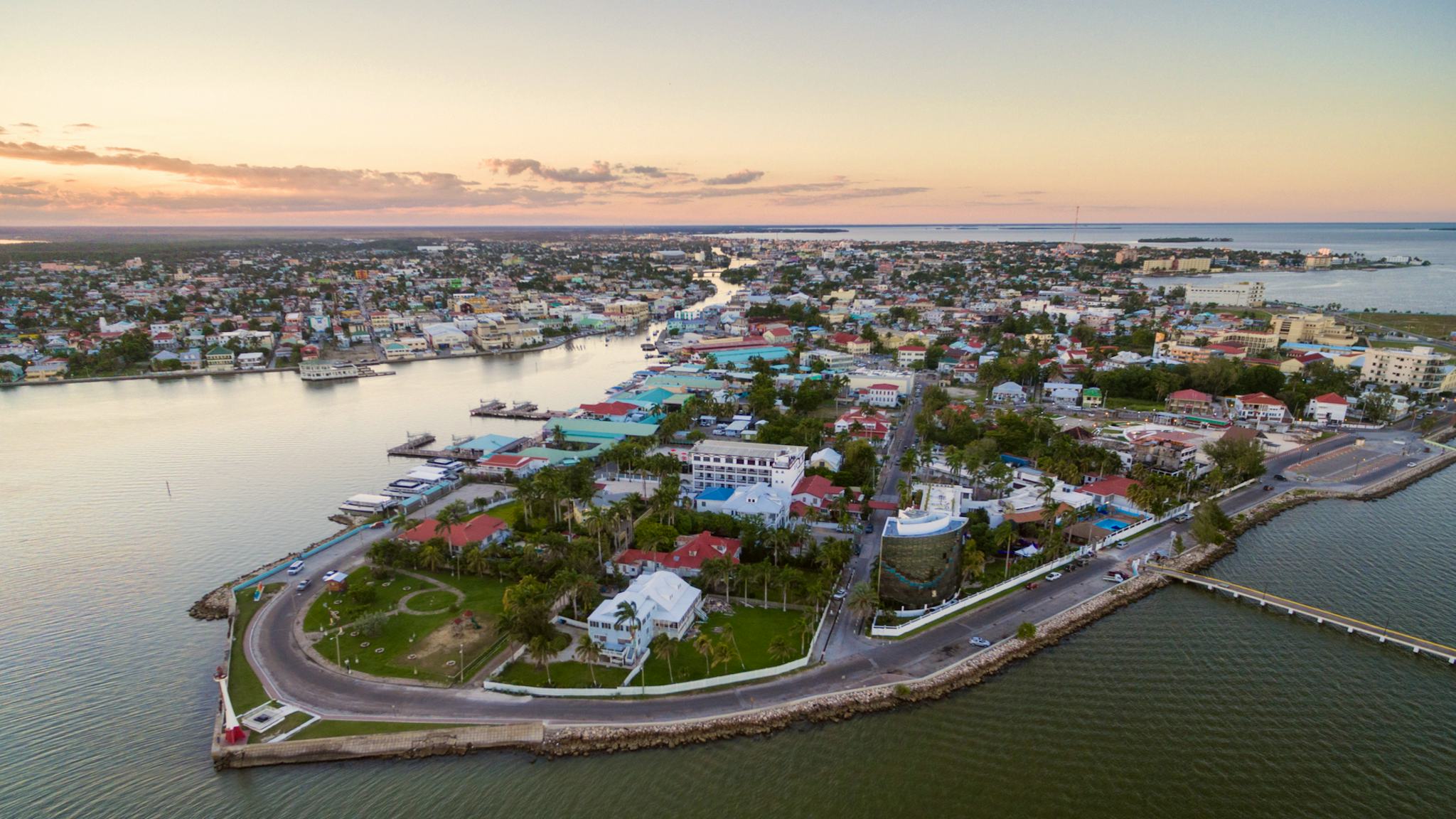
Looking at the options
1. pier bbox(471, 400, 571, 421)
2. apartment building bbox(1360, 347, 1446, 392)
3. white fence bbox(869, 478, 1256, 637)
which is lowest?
white fence bbox(869, 478, 1256, 637)

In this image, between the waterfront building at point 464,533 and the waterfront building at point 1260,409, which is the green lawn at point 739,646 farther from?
the waterfront building at point 1260,409

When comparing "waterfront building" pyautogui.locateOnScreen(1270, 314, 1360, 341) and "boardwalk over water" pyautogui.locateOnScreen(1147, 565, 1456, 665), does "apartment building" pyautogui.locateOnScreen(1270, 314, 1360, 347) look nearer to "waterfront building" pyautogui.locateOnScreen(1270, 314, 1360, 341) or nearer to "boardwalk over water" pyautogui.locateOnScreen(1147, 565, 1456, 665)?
"waterfront building" pyautogui.locateOnScreen(1270, 314, 1360, 341)

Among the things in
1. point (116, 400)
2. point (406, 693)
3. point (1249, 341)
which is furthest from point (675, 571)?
point (1249, 341)

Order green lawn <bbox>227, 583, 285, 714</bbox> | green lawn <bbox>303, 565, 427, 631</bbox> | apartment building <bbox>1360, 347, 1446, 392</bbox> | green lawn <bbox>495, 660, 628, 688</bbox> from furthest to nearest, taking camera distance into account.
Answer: apartment building <bbox>1360, 347, 1446, 392</bbox>, green lawn <bbox>303, 565, 427, 631</bbox>, green lawn <bbox>495, 660, 628, 688</bbox>, green lawn <bbox>227, 583, 285, 714</bbox>

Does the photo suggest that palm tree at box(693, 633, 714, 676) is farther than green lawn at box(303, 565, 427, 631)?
No

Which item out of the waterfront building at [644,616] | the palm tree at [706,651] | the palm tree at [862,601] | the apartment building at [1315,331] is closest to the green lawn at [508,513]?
the waterfront building at [644,616]

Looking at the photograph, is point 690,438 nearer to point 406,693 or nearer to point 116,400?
point 406,693

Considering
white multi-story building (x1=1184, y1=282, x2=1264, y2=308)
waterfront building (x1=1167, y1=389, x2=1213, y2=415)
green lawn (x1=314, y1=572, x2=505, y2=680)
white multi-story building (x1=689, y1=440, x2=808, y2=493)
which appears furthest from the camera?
white multi-story building (x1=1184, y1=282, x2=1264, y2=308)

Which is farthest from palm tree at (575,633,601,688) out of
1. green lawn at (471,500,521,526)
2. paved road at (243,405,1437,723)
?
green lawn at (471,500,521,526)
